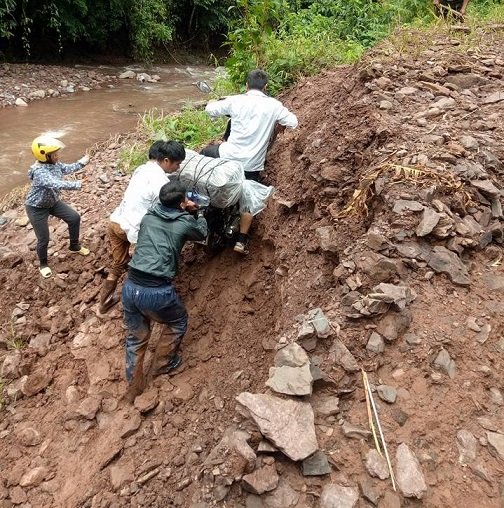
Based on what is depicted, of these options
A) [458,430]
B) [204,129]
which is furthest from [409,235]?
[204,129]

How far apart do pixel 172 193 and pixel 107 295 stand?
5.18 feet

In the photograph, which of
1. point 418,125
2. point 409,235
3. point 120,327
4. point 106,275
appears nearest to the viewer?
point 409,235

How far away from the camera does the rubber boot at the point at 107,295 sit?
14.2ft

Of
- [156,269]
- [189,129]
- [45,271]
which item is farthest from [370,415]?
[189,129]

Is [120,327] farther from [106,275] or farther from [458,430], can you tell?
[458,430]

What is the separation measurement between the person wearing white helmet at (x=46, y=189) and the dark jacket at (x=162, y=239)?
1408 millimetres

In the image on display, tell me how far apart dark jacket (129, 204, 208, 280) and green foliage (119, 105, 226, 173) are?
319 centimetres

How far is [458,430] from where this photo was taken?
225cm

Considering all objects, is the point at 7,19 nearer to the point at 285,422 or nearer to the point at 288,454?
the point at 285,422

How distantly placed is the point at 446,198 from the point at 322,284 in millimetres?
1007

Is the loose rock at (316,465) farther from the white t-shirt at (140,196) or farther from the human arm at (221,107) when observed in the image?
the human arm at (221,107)

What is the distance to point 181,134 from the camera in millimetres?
6852

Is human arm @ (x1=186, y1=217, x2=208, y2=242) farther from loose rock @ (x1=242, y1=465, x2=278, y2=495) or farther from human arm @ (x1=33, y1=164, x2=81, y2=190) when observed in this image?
loose rock @ (x1=242, y1=465, x2=278, y2=495)

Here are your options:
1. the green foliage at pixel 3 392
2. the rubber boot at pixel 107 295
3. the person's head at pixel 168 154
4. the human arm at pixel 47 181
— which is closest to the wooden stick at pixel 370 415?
the person's head at pixel 168 154
